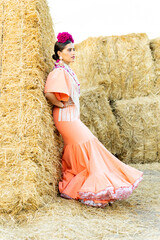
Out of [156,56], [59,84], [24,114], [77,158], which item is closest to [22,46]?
[59,84]

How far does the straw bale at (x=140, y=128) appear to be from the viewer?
5141 mm

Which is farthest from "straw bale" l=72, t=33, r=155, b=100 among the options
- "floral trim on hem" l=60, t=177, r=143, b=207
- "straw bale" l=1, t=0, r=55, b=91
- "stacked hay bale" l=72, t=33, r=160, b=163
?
"floral trim on hem" l=60, t=177, r=143, b=207

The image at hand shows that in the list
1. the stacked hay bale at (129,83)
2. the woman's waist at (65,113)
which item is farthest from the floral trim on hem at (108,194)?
the stacked hay bale at (129,83)

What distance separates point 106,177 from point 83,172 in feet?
0.89

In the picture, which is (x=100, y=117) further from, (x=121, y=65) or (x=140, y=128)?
(x=121, y=65)

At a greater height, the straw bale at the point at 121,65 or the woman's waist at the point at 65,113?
the straw bale at the point at 121,65

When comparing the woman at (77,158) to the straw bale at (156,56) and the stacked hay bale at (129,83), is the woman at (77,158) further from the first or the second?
the straw bale at (156,56)

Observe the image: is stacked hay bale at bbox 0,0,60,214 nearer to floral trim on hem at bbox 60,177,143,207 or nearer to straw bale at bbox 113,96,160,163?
floral trim on hem at bbox 60,177,143,207

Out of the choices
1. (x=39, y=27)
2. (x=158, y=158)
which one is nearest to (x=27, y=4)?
A: (x=39, y=27)

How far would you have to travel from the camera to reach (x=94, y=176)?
102 inches

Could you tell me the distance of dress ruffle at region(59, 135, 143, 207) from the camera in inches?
98.1

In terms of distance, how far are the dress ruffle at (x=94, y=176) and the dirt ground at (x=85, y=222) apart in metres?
0.12

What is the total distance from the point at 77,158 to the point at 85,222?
727mm

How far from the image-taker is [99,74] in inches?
209
